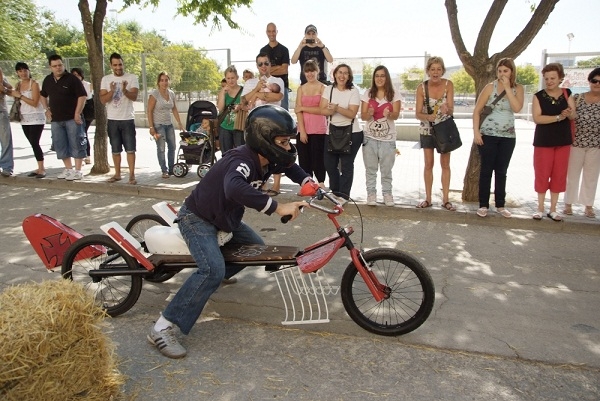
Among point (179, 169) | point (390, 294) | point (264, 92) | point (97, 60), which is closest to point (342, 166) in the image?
point (264, 92)

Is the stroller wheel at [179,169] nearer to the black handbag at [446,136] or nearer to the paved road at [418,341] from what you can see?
the paved road at [418,341]

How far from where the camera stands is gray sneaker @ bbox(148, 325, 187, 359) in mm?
3584

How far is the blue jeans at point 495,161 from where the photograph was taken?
6836 mm

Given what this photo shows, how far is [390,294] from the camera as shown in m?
3.96

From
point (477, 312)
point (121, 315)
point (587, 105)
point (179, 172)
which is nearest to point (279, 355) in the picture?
point (121, 315)

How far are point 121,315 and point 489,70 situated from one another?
599cm

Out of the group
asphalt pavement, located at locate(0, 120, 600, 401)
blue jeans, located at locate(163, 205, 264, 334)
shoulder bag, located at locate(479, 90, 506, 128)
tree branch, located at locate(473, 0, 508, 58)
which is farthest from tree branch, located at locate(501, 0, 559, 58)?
blue jeans, located at locate(163, 205, 264, 334)

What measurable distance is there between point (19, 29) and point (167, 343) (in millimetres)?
42799

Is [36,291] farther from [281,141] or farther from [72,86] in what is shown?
[72,86]

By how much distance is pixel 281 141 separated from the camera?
3697 mm

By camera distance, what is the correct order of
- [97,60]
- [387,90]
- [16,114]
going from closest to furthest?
[387,90]
[97,60]
[16,114]

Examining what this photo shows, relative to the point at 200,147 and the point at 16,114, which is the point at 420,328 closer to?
the point at 200,147

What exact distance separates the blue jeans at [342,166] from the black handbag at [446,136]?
3.56 ft

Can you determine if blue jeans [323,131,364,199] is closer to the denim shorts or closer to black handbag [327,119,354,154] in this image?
black handbag [327,119,354,154]
